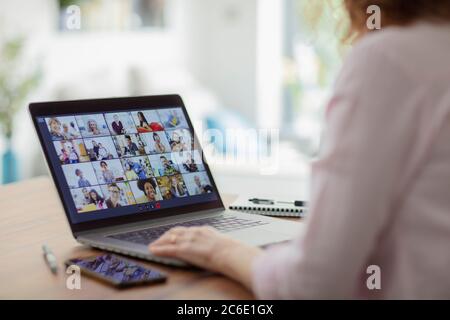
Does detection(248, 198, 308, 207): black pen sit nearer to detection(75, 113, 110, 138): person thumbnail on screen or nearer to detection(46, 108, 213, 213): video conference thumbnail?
detection(46, 108, 213, 213): video conference thumbnail

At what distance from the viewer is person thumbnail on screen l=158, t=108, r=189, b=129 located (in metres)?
1.32

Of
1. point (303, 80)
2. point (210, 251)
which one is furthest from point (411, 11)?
point (303, 80)

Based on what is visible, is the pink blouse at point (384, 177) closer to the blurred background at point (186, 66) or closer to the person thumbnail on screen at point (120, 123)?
Result: the person thumbnail on screen at point (120, 123)

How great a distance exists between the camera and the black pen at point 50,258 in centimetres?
101

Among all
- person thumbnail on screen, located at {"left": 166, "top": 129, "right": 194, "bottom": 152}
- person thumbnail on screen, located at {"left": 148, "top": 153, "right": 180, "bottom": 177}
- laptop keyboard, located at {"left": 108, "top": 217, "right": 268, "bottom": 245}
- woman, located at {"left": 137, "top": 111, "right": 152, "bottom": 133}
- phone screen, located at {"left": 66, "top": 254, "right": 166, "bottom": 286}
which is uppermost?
woman, located at {"left": 137, "top": 111, "right": 152, "bottom": 133}

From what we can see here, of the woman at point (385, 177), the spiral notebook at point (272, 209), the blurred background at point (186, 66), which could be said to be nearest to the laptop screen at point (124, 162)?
the spiral notebook at point (272, 209)

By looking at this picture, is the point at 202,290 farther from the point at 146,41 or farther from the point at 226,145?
the point at 146,41

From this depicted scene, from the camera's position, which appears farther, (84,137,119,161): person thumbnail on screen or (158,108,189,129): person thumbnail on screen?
(158,108,189,129): person thumbnail on screen

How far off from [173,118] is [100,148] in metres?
0.17

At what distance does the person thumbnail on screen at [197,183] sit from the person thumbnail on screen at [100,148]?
0.14m

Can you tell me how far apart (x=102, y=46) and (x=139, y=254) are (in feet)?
13.7

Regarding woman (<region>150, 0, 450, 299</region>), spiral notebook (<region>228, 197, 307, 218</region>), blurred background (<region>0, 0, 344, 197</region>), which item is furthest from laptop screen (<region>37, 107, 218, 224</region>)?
blurred background (<region>0, 0, 344, 197</region>)

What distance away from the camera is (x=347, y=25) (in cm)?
97

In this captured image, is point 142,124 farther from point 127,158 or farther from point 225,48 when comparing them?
point 225,48
